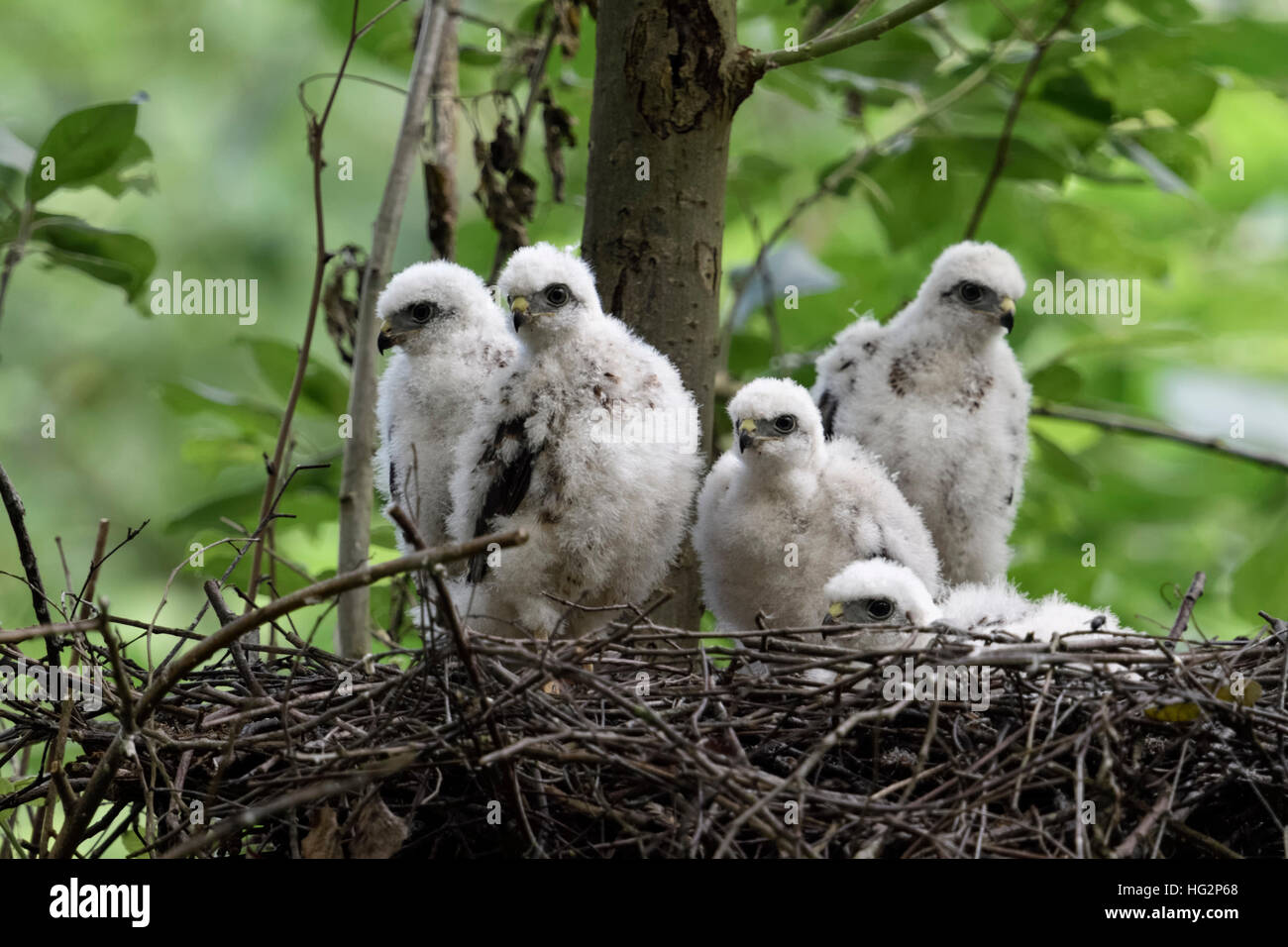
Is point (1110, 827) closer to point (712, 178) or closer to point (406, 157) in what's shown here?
point (712, 178)

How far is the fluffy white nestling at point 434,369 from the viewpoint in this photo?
376 cm

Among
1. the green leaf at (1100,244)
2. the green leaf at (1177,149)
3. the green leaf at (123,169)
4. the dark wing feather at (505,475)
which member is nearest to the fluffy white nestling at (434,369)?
the dark wing feather at (505,475)

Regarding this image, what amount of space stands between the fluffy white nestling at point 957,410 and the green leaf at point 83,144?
2.50 m

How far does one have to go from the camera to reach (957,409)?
4.25 m

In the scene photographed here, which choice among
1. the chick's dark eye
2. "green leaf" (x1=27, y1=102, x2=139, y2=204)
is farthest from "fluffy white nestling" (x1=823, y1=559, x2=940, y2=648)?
"green leaf" (x1=27, y1=102, x2=139, y2=204)

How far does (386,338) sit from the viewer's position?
12.3ft

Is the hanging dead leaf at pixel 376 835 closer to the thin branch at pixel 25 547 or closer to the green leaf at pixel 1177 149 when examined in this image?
the thin branch at pixel 25 547

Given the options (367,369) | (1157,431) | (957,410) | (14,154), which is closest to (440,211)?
(367,369)

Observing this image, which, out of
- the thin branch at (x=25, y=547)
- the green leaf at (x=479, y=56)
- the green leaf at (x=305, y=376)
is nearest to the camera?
the thin branch at (x=25, y=547)

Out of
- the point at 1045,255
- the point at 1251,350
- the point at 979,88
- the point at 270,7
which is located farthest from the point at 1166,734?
the point at 270,7

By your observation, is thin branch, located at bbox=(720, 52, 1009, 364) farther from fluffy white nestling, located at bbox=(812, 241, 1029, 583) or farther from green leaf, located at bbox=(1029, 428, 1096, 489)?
green leaf, located at bbox=(1029, 428, 1096, 489)

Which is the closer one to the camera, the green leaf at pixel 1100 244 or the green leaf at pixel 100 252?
the green leaf at pixel 100 252

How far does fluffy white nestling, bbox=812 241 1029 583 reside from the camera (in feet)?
13.8

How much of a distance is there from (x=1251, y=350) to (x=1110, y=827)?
556 cm
